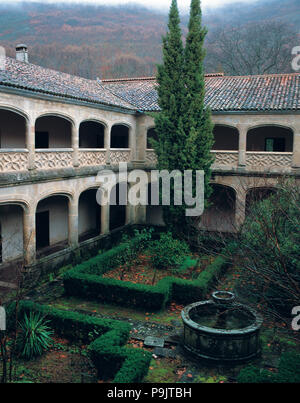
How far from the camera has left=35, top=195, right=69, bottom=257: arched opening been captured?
17.3 metres

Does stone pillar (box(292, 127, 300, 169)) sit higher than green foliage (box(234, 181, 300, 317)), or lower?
higher

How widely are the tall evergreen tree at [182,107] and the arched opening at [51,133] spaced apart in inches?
182

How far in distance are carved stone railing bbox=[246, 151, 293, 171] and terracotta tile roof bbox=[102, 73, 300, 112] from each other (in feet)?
6.81

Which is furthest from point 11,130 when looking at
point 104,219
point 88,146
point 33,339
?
point 33,339

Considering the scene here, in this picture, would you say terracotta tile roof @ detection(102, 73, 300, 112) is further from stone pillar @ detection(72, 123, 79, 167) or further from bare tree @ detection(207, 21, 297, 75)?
bare tree @ detection(207, 21, 297, 75)

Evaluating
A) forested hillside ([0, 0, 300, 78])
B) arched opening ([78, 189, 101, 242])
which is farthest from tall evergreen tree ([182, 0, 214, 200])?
forested hillside ([0, 0, 300, 78])

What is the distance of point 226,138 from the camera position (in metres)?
20.5

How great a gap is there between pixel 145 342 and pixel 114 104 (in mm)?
11560

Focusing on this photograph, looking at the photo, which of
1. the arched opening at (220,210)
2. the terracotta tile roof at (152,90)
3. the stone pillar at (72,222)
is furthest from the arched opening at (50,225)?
the arched opening at (220,210)

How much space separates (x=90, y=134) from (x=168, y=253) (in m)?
9.18

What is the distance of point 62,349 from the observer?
29.5 ft

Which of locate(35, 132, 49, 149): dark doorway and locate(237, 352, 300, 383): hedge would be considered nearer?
locate(237, 352, 300, 383): hedge
